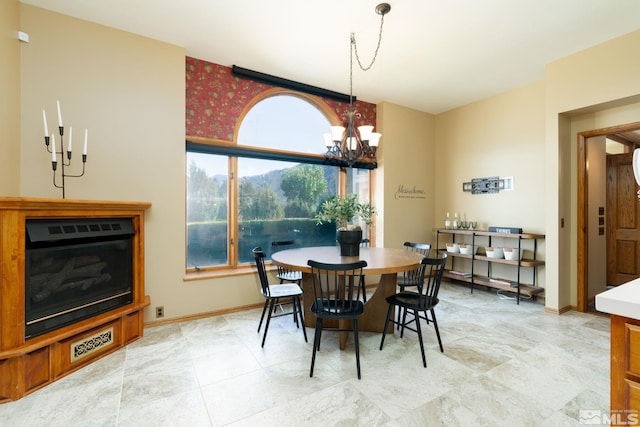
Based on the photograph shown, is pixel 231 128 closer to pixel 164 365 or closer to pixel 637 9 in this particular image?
pixel 164 365

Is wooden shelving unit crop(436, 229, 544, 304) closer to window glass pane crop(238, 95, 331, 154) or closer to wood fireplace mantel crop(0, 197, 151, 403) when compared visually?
window glass pane crop(238, 95, 331, 154)

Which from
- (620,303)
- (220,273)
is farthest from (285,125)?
(620,303)

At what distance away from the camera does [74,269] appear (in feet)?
8.08

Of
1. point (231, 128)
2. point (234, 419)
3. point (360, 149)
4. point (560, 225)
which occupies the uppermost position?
point (231, 128)

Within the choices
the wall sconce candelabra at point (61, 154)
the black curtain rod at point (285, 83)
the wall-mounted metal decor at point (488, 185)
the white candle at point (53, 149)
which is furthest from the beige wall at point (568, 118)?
the white candle at point (53, 149)

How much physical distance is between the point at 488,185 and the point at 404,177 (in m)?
1.30

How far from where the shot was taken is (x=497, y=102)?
15.1ft

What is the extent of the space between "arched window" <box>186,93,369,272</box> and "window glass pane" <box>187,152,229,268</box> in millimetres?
11

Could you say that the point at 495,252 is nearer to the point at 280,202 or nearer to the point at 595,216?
the point at 595,216

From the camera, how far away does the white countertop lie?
1025 mm

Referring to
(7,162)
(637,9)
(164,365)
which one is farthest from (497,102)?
(7,162)

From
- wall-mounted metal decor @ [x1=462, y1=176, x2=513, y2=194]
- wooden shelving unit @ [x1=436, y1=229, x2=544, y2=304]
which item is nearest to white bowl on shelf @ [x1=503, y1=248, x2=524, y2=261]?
A: wooden shelving unit @ [x1=436, y1=229, x2=544, y2=304]

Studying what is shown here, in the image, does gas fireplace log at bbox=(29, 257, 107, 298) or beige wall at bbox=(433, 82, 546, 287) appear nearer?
gas fireplace log at bbox=(29, 257, 107, 298)

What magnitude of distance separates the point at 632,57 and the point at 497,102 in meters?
1.65
